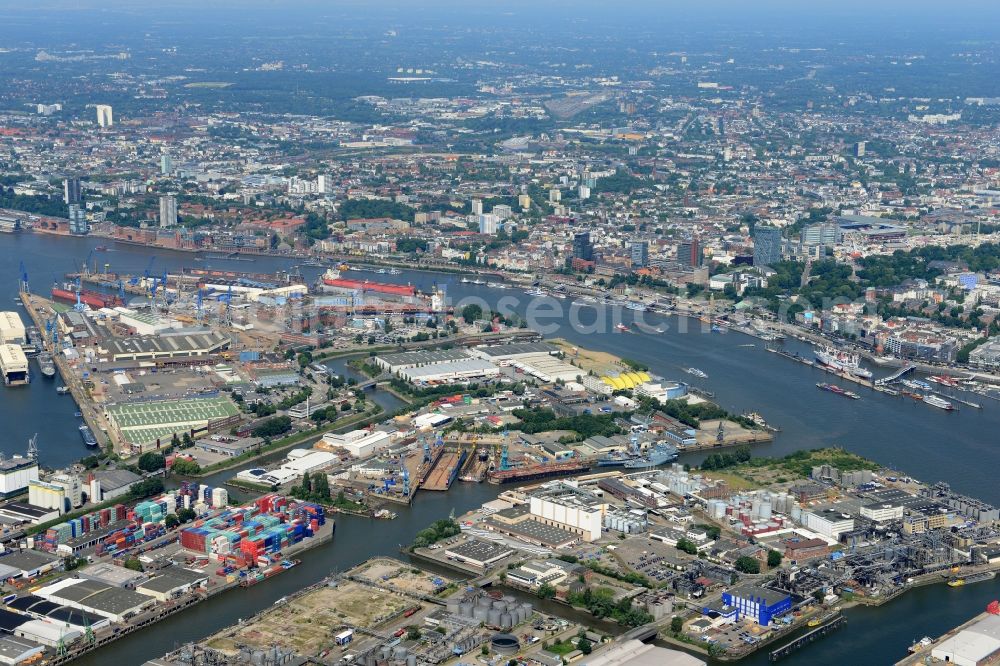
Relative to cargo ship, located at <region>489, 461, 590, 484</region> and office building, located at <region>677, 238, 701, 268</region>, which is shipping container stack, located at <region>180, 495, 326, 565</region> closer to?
cargo ship, located at <region>489, 461, 590, 484</region>

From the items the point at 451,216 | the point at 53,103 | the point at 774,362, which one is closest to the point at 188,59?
the point at 53,103

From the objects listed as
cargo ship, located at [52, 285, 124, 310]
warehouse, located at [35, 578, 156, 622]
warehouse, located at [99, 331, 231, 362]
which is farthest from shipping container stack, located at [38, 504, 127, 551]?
cargo ship, located at [52, 285, 124, 310]

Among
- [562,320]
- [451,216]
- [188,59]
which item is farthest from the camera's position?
[188,59]

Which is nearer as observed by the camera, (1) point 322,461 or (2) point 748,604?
(2) point 748,604

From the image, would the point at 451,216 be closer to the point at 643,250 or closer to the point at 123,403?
the point at 643,250

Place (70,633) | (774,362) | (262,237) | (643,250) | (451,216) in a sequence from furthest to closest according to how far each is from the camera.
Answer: (451,216), (262,237), (643,250), (774,362), (70,633)

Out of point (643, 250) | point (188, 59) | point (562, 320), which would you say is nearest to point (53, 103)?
point (188, 59)

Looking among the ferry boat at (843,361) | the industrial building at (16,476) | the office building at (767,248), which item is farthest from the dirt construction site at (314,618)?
the office building at (767,248)

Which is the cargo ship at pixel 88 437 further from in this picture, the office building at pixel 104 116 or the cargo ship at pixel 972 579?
the office building at pixel 104 116
